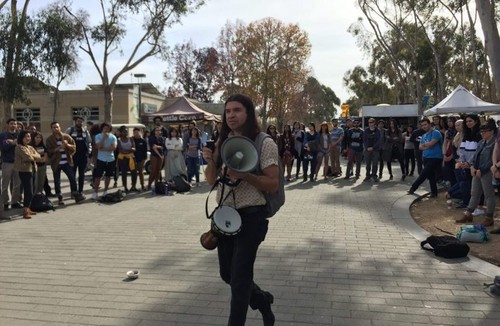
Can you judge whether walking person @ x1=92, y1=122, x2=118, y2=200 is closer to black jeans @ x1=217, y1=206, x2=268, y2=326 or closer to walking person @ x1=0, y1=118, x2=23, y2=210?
walking person @ x1=0, y1=118, x2=23, y2=210

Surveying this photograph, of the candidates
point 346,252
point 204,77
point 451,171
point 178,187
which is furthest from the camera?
point 204,77

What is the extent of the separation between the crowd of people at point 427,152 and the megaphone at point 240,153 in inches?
194

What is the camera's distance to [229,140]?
2912mm

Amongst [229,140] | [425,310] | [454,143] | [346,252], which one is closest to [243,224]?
[229,140]

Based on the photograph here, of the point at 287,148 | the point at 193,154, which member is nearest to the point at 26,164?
the point at 193,154

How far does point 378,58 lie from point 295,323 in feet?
154

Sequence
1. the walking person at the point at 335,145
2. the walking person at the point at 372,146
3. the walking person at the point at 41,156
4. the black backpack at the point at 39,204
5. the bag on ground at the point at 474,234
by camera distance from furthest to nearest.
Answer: the walking person at the point at 335,145 < the walking person at the point at 372,146 < the walking person at the point at 41,156 < the black backpack at the point at 39,204 < the bag on ground at the point at 474,234

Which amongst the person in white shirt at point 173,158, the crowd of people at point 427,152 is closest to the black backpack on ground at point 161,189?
the person in white shirt at point 173,158

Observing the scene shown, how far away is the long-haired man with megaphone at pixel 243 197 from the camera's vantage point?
9.56ft

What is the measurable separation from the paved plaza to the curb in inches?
1.2

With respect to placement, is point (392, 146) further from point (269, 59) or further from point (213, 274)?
point (269, 59)

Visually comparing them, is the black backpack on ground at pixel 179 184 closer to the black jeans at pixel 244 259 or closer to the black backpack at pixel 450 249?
the black backpack at pixel 450 249

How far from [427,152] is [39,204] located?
8193 millimetres

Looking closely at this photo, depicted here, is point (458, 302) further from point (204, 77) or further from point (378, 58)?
point (204, 77)
